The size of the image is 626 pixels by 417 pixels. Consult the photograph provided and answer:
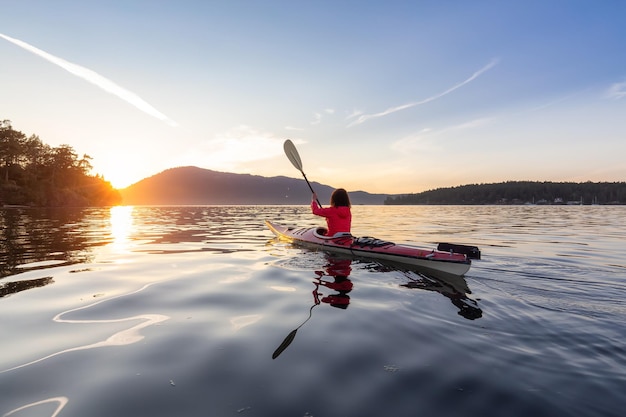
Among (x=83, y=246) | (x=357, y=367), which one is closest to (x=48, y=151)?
(x=83, y=246)

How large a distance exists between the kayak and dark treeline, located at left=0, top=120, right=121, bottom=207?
8161 cm

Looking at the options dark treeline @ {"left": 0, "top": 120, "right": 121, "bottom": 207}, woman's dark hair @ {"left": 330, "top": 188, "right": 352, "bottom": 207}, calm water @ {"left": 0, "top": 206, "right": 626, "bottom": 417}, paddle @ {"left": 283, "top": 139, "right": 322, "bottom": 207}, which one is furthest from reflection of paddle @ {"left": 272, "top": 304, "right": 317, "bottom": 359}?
dark treeline @ {"left": 0, "top": 120, "right": 121, "bottom": 207}

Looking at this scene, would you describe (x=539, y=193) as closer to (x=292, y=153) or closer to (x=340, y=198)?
(x=292, y=153)

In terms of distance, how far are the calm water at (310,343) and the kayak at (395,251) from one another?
1.58 feet

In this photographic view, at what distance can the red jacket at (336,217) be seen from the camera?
11.0 metres

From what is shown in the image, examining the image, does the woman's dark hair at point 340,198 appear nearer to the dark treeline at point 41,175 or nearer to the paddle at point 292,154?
the paddle at point 292,154

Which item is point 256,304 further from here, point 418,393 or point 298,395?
point 418,393

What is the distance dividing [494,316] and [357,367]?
281 cm

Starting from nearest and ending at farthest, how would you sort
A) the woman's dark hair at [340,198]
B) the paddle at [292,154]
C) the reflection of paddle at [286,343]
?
the reflection of paddle at [286,343], the woman's dark hair at [340,198], the paddle at [292,154]

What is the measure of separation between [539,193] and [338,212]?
513 feet

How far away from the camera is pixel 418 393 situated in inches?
113

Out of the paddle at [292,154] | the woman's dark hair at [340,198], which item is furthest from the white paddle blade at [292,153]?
the woman's dark hair at [340,198]

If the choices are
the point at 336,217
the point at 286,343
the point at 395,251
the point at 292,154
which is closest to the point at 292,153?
the point at 292,154

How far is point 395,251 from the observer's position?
912 centimetres
